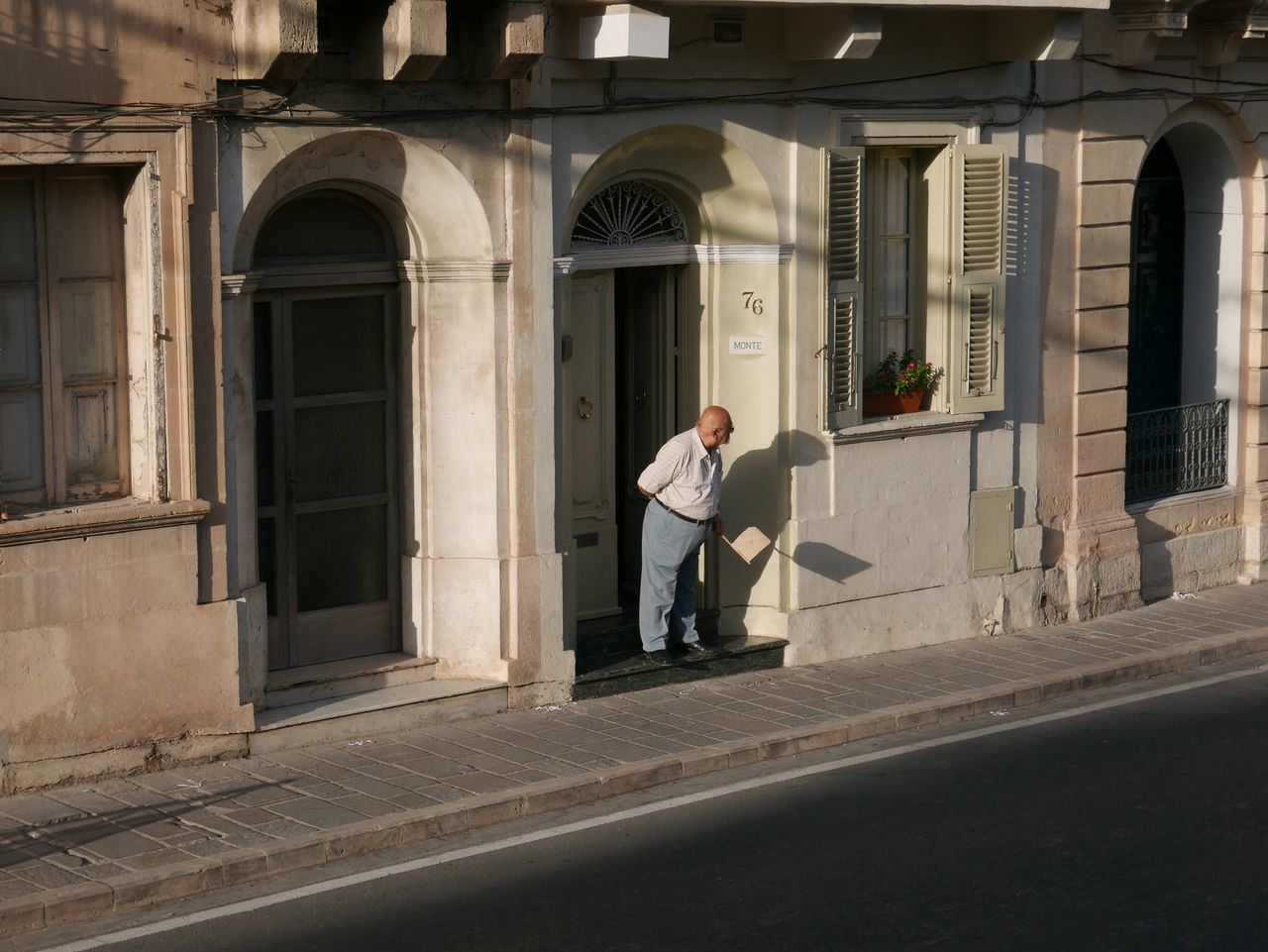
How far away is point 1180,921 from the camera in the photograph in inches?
336

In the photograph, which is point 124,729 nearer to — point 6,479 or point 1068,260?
point 6,479

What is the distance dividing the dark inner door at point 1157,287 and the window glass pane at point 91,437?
9280 millimetres

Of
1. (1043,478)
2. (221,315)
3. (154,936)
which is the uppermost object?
(221,315)

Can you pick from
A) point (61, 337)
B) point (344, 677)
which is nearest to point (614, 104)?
point (61, 337)

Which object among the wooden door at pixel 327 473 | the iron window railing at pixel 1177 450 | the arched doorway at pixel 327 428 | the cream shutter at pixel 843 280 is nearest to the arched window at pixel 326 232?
the arched doorway at pixel 327 428

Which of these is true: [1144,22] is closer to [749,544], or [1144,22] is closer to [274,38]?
[749,544]

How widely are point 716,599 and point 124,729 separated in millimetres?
4551

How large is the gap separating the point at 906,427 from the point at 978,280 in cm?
120

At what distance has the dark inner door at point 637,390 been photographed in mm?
13688

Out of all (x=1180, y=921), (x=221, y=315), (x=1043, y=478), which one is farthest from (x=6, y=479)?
(x=1043, y=478)

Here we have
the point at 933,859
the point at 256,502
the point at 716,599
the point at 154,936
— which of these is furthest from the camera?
the point at 716,599

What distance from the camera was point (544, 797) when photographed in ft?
34.4

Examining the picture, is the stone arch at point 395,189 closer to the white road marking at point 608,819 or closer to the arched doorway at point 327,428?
the arched doorway at point 327,428

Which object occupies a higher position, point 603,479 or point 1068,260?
point 1068,260
